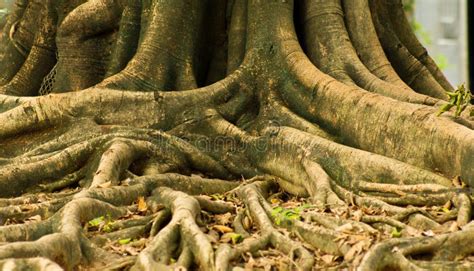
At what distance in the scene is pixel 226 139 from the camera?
6.57 meters

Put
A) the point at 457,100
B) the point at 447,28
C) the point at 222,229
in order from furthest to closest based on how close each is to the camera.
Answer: the point at 447,28 < the point at 457,100 < the point at 222,229

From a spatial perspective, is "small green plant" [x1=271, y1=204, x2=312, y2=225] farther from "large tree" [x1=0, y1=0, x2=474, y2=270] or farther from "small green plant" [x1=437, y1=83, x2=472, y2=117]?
"small green plant" [x1=437, y1=83, x2=472, y2=117]

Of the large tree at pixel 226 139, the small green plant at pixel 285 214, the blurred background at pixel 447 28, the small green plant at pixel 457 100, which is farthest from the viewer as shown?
the blurred background at pixel 447 28

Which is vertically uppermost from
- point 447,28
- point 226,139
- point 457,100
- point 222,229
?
point 457,100

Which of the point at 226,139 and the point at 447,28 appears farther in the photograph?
the point at 447,28

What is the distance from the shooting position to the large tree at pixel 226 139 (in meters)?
4.29

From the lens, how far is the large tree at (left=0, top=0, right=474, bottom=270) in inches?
169

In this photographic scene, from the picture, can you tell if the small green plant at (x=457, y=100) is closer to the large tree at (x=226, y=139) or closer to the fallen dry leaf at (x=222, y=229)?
the large tree at (x=226, y=139)

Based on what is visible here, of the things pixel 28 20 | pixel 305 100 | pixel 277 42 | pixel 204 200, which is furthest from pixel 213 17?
pixel 204 200

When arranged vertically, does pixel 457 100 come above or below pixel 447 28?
above

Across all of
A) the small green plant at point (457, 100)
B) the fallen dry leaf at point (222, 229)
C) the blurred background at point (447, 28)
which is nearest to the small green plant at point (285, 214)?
the fallen dry leaf at point (222, 229)

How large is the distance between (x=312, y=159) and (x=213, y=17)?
241 centimetres

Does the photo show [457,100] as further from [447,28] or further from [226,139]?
[447,28]

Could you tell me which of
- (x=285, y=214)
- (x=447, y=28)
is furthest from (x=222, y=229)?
(x=447, y=28)
